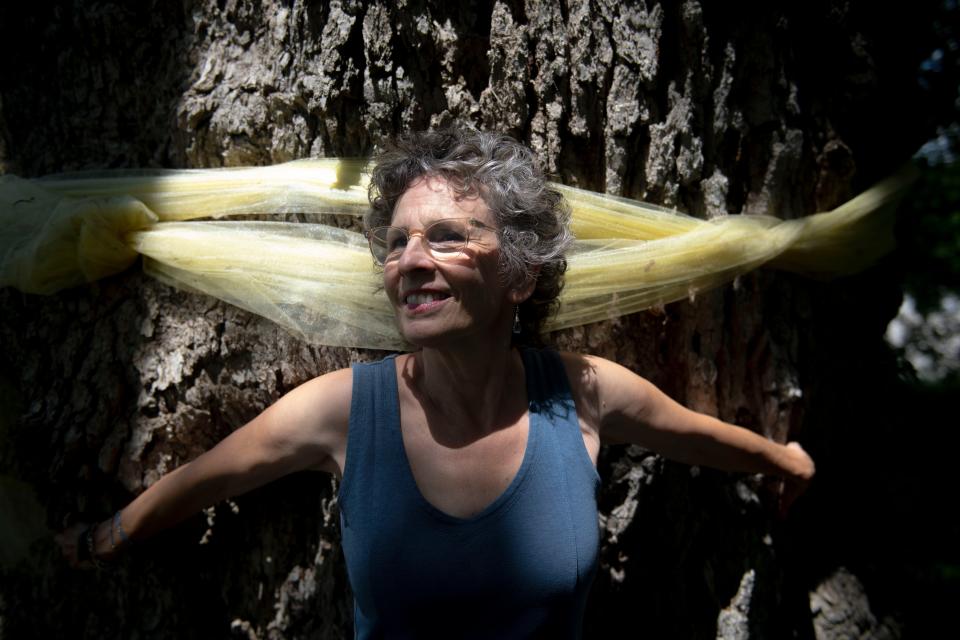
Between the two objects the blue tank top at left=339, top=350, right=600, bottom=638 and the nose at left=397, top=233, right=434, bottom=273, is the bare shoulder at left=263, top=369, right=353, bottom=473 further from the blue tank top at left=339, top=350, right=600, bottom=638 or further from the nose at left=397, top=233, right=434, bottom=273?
the nose at left=397, top=233, right=434, bottom=273

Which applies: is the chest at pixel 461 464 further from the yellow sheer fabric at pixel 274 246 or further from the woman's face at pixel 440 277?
the yellow sheer fabric at pixel 274 246

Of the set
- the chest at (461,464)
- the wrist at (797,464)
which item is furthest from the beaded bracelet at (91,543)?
the wrist at (797,464)

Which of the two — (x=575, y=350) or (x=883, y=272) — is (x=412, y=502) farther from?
(x=883, y=272)

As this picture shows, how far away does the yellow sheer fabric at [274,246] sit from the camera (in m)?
1.85

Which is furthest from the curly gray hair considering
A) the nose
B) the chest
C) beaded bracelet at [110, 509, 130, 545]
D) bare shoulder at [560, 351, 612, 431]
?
beaded bracelet at [110, 509, 130, 545]

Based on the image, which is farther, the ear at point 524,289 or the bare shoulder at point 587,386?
the bare shoulder at point 587,386

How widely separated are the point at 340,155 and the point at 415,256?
0.56 m

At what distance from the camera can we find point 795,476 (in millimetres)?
2271

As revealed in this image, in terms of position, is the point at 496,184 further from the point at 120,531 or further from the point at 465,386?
the point at 120,531

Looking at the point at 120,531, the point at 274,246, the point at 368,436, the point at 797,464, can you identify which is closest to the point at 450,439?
the point at 368,436

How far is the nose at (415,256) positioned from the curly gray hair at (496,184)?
0.47 ft

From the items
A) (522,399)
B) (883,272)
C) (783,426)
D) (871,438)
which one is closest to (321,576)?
(522,399)

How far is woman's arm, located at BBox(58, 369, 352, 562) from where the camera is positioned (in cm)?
165

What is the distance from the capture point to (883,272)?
2.88 metres
